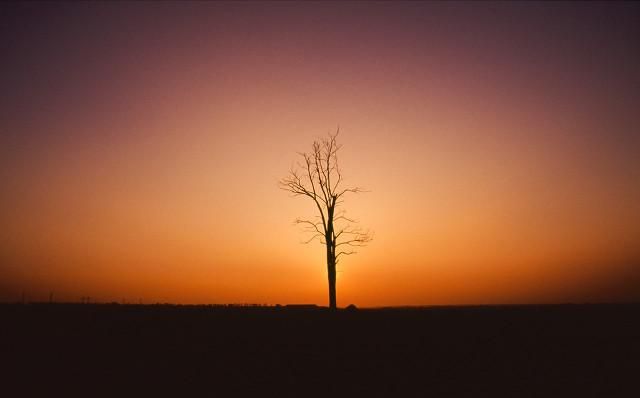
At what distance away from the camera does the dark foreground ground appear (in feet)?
39.9

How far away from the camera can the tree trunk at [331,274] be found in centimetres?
2444

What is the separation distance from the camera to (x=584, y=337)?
1772cm

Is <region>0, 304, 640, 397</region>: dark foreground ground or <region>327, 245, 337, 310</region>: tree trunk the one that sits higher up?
<region>327, 245, 337, 310</region>: tree trunk

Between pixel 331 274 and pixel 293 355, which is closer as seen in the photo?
pixel 293 355

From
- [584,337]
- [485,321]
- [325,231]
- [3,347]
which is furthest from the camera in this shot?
[325,231]

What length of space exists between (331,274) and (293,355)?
10.9m

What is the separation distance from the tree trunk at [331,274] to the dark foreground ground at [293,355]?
16.8ft

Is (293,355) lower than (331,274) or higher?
lower

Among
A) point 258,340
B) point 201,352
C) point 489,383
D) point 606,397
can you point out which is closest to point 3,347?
point 201,352

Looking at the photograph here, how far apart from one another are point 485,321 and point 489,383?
6888 millimetres

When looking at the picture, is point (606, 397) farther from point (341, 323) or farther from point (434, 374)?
point (341, 323)

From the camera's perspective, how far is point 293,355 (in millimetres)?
14469

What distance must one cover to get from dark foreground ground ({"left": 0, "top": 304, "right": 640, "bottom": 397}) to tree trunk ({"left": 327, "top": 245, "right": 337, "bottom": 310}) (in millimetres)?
5133

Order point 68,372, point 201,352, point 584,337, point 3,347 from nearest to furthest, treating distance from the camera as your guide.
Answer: point 68,372 → point 3,347 → point 201,352 → point 584,337
